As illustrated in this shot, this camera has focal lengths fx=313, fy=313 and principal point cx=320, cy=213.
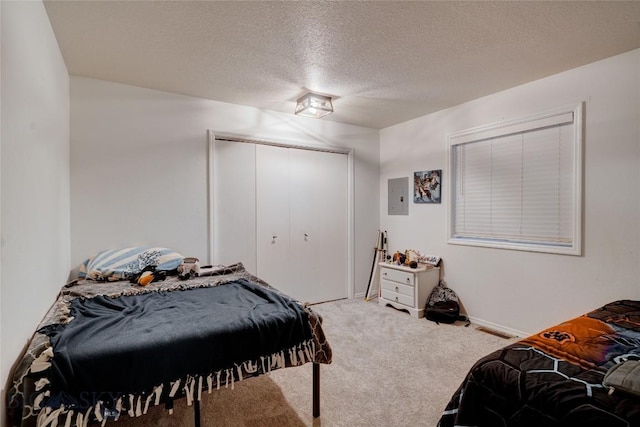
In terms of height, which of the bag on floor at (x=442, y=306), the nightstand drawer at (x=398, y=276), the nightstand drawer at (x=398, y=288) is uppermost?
the nightstand drawer at (x=398, y=276)

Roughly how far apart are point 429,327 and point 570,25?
279 cm

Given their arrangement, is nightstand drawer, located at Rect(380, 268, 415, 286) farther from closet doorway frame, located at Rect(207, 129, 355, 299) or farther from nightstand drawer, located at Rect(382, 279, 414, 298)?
closet doorway frame, located at Rect(207, 129, 355, 299)

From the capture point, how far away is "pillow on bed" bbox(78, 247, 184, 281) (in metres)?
2.62

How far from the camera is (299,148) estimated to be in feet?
13.3

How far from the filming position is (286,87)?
3066 mm

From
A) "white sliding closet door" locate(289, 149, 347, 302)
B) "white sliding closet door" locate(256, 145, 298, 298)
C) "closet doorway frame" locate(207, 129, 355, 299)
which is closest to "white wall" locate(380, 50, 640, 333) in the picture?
"closet doorway frame" locate(207, 129, 355, 299)

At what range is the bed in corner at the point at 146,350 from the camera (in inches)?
48.6

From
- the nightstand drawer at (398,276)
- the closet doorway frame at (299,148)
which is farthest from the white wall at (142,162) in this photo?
the nightstand drawer at (398,276)

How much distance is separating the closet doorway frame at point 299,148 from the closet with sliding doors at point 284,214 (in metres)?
0.02

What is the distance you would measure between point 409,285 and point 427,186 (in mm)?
1254

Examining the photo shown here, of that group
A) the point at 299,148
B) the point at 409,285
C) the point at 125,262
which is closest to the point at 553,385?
the point at 409,285

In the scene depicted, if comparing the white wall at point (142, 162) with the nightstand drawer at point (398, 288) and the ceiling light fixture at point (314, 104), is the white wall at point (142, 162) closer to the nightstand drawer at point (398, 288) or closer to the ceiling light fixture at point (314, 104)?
the ceiling light fixture at point (314, 104)

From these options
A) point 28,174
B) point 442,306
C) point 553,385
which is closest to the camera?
point 553,385

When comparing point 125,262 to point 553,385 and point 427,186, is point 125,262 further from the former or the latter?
point 427,186
